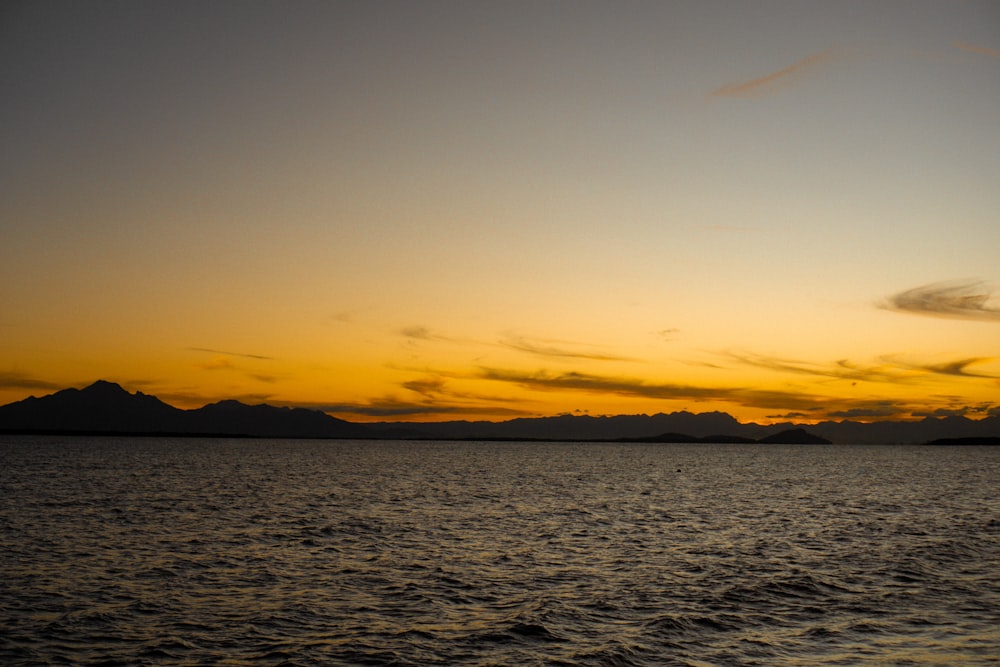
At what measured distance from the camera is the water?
76.5ft

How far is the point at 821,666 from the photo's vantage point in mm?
21578

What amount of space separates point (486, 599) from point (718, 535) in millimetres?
26148

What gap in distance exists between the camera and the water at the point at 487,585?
23328mm

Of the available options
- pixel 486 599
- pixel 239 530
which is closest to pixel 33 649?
pixel 486 599

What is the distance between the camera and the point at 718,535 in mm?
50812

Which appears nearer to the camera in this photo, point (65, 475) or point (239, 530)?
point (239, 530)

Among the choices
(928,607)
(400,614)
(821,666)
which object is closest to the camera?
(821,666)

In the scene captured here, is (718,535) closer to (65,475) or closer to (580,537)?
(580,537)

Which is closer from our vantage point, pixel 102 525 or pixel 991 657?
pixel 991 657

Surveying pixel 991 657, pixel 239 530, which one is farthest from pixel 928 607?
pixel 239 530

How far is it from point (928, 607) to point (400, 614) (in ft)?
69.3

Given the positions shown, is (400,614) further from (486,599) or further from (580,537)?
(580,537)

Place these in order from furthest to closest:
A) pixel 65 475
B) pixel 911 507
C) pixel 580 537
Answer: pixel 65 475
pixel 911 507
pixel 580 537

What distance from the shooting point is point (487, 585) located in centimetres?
3275
